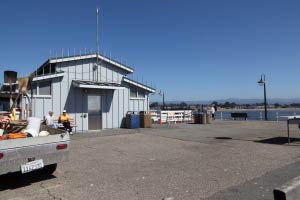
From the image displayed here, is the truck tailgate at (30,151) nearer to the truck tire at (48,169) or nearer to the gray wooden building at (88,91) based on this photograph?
the truck tire at (48,169)

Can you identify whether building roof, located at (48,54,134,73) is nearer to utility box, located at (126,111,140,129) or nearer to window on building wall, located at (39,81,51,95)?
window on building wall, located at (39,81,51,95)

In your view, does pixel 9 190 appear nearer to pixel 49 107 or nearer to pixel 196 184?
pixel 196 184

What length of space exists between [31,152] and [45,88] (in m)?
9.68

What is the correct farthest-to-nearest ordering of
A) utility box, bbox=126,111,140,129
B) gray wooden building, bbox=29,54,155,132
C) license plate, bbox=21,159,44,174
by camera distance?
utility box, bbox=126,111,140,129 → gray wooden building, bbox=29,54,155,132 → license plate, bbox=21,159,44,174

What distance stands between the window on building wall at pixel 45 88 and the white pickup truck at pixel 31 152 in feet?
29.7

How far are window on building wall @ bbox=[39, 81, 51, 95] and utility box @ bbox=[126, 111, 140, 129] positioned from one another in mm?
5325

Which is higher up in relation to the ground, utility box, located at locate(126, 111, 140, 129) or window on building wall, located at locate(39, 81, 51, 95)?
window on building wall, located at locate(39, 81, 51, 95)

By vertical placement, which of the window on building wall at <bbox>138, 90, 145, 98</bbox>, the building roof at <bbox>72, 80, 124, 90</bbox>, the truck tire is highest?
the building roof at <bbox>72, 80, 124, 90</bbox>

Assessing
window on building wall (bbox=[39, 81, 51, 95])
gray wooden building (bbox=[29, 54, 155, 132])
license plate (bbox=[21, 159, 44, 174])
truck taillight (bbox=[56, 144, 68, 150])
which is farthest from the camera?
gray wooden building (bbox=[29, 54, 155, 132])

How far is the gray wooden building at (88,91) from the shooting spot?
14445 millimetres

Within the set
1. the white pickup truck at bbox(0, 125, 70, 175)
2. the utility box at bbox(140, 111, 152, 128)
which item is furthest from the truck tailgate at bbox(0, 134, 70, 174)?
the utility box at bbox(140, 111, 152, 128)

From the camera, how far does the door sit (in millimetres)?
16234

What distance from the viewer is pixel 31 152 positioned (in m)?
5.45

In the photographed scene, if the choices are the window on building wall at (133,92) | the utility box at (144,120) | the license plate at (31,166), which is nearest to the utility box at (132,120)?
the utility box at (144,120)
